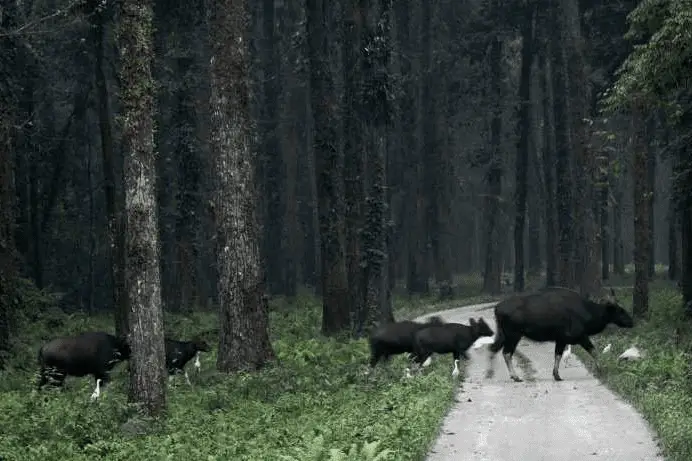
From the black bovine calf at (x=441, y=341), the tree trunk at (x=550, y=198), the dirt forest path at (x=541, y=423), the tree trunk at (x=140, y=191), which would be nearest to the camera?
the dirt forest path at (x=541, y=423)

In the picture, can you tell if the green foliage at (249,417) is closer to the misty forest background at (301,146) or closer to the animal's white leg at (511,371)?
the misty forest background at (301,146)

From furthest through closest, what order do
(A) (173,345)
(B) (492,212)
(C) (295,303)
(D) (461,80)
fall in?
1. (D) (461,80)
2. (B) (492,212)
3. (C) (295,303)
4. (A) (173,345)

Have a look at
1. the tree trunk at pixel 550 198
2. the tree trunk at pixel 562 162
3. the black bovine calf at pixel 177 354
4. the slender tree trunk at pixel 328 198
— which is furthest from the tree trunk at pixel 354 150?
the tree trunk at pixel 550 198

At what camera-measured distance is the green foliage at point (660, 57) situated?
19.6 metres

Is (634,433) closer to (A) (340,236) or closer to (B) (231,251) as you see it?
(B) (231,251)

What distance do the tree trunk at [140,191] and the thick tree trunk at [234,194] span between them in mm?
4604

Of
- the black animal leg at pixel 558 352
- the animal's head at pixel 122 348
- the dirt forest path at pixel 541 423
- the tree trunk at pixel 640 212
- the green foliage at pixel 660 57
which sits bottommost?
the dirt forest path at pixel 541 423

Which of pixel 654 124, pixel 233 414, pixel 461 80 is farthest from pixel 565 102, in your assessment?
pixel 233 414

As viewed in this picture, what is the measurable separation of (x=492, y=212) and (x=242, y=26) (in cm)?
3533

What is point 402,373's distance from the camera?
2214 cm

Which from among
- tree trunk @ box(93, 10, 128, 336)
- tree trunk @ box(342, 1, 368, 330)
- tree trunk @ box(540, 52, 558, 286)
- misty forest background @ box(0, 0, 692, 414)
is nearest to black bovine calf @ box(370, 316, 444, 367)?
misty forest background @ box(0, 0, 692, 414)

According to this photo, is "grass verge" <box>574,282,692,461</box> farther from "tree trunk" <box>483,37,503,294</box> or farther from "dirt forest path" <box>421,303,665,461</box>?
"tree trunk" <box>483,37,503,294</box>

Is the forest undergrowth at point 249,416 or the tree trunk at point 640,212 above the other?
the tree trunk at point 640,212

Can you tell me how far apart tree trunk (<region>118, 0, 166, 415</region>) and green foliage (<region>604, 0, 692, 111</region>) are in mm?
10157
